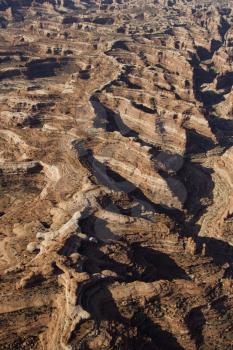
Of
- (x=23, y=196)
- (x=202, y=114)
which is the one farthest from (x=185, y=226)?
(x=202, y=114)

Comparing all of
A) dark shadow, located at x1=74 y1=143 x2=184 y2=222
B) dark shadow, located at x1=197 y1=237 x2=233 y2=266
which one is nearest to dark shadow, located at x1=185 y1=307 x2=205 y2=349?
dark shadow, located at x1=197 y1=237 x2=233 y2=266

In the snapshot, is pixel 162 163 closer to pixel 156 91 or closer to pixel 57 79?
pixel 156 91

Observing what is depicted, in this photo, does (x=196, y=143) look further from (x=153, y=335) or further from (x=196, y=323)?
(x=153, y=335)

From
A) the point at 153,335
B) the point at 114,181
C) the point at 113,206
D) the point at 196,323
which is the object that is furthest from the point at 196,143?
the point at 153,335

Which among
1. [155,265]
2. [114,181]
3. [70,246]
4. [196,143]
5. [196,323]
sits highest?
[70,246]

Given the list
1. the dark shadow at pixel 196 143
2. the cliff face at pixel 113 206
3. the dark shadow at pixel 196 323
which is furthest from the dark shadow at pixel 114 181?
the dark shadow at pixel 196 143

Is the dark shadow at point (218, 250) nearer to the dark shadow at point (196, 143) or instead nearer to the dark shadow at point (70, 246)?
the dark shadow at point (70, 246)

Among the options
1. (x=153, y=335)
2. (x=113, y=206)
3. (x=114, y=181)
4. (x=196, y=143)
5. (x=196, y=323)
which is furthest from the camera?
(x=196, y=143)

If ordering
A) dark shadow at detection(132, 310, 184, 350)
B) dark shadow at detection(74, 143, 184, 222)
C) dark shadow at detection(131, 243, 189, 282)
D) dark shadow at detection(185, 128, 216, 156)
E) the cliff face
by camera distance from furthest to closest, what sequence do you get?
dark shadow at detection(185, 128, 216, 156), dark shadow at detection(74, 143, 184, 222), dark shadow at detection(131, 243, 189, 282), dark shadow at detection(132, 310, 184, 350), the cliff face

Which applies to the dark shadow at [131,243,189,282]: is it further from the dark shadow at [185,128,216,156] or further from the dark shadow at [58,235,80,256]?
the dark shadow at [185,128,216,156]
